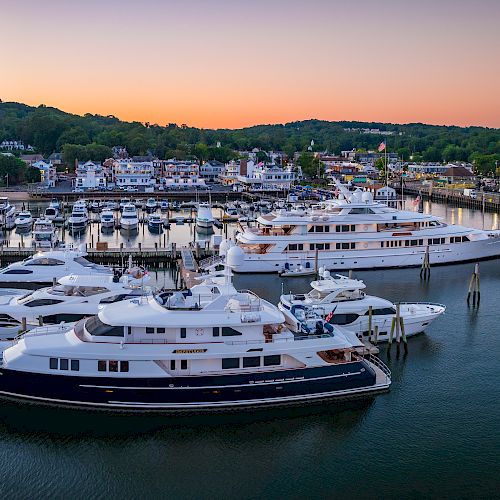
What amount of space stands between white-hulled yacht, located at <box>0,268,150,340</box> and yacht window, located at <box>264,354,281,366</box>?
6095mm

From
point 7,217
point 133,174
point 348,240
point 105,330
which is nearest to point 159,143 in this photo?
point 133,174

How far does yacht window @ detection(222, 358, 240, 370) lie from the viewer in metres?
19.4

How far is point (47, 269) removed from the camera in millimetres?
32219

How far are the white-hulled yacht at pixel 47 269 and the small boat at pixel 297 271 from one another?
10.6 metres

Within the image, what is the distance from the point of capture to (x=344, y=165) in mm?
128125

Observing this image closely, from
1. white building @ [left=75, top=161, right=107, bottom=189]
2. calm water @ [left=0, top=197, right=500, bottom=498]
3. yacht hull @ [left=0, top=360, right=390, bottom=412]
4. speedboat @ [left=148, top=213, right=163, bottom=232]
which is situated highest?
white building @ [left=75, top=161, right=107, bottom=189]

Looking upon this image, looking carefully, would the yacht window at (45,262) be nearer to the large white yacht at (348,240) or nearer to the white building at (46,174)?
the large white yacht at (348,240)

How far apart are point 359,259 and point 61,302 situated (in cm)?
2133

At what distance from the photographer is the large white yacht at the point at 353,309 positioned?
24.9 meters

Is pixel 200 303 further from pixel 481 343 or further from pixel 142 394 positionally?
pixel 481 343

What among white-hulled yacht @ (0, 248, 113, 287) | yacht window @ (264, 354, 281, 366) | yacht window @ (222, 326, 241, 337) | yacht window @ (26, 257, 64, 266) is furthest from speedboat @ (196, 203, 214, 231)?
yacht window @ (264, 354, 281, 366)

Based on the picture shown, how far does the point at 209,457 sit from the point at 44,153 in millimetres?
133799

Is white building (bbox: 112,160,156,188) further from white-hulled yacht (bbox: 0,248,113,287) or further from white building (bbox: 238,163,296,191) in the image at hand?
white-hulled yacht (bbox: 0,248,113,287)

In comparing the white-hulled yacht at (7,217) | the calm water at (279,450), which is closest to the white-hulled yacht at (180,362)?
the calm water at (279,450)
